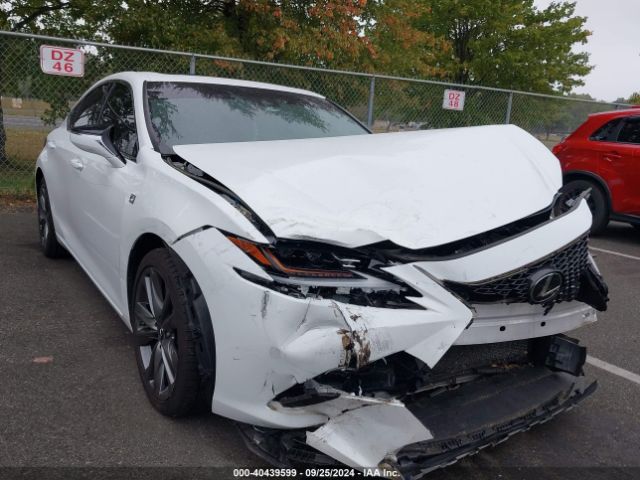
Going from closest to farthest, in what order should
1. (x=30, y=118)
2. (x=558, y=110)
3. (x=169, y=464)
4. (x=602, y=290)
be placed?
(x=169, y=464) → (x=602, y=290) → (x=30, y=118) → (x=558, y=110)

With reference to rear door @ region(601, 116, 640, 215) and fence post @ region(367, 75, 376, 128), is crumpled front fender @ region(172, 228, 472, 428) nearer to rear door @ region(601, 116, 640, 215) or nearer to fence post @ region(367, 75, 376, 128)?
rear door @ region(601, 116, 640, 215)

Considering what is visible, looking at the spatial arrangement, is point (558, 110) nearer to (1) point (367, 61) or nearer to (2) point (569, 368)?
(1) point (367, 61)

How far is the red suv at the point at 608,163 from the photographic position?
6984 mm

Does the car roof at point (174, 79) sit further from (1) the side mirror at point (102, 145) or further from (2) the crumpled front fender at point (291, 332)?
(2) the crumpled front fender at point (291, 332)

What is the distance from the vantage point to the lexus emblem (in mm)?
2193

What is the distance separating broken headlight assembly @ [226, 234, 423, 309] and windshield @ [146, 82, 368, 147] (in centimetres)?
130

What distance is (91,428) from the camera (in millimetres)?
2533

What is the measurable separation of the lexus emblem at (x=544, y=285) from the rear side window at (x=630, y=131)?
5683 mm

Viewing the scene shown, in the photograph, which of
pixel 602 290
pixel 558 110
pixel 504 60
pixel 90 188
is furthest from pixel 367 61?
pixel 602 290

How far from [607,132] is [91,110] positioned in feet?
20.1

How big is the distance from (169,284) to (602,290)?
186 cm

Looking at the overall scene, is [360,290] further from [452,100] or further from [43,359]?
[452,100]

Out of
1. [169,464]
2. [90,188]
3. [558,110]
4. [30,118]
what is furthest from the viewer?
[558,110]

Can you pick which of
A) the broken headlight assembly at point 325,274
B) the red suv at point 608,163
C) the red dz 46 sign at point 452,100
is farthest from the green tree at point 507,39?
the broken headlight assembly at point 325,274
